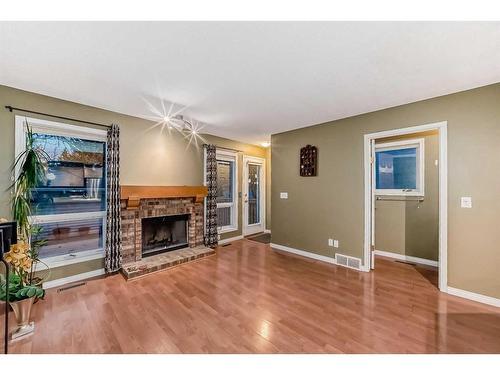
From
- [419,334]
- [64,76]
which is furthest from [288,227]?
[64,76]

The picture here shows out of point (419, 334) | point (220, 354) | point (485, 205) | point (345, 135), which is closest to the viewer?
point (220, 354)

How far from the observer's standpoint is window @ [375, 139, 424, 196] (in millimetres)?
3744

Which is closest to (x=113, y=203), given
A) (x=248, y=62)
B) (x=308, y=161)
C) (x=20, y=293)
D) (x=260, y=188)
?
(x=20, y=293)

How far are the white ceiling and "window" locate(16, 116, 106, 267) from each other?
0.53 metres

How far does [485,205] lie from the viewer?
2.46 metres

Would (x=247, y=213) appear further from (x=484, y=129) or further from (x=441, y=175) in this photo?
(x=484, y=129)

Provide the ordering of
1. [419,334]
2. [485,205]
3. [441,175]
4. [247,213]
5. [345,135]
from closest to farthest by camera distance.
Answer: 1. [419,334]
2. [485,205]
3. [441,175]
4. [345,135]
5. [247,213]

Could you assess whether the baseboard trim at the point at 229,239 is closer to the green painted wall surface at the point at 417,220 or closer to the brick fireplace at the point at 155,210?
the brick fireplace at the point at 155,210

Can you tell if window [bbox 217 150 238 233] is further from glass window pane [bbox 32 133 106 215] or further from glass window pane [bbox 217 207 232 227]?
glass window pane [bbox 32 133 106 215]

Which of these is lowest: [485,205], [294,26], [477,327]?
[477,327]

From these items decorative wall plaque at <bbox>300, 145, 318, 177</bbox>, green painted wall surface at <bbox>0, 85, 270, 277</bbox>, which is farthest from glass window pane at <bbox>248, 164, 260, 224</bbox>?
decorative wall plaque at <bbox>300, 145, 318, 177</bbox>

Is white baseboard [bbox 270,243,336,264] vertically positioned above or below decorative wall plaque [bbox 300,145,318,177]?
below

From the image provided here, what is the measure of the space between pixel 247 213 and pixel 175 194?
2227 millimetres

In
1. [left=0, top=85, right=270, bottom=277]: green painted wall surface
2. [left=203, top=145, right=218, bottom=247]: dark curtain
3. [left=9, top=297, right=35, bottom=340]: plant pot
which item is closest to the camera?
[left=9, top=297, right=35, bottom=340]: plant pot
